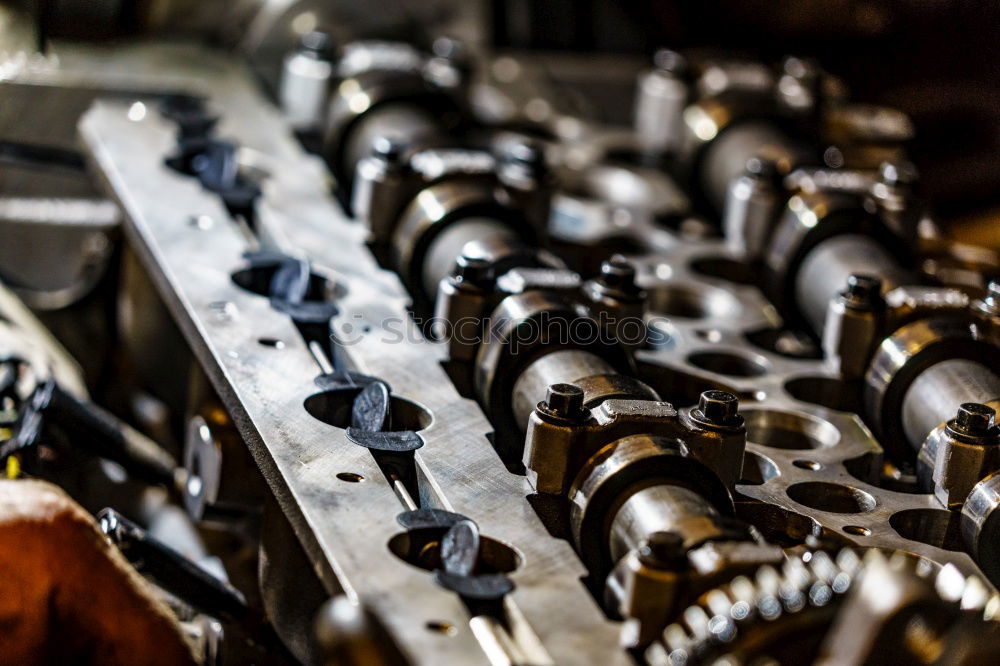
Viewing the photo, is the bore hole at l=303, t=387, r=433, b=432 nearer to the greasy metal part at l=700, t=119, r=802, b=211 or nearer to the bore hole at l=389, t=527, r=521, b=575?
the bore hole at l=389, t=527, r=521, b=575

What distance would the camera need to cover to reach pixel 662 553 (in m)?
0.93

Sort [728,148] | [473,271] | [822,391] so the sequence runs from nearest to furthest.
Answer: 1. [473,271]
2. [822,391]
3. [728,148]

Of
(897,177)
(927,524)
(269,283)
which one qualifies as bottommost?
(269,283)

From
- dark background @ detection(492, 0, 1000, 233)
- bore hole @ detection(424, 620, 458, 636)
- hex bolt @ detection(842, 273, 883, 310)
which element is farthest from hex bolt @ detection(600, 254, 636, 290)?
dark background @ detection(492, 0, 1000, 233)

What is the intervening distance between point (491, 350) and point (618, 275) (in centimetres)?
23

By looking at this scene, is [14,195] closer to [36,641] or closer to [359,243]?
[359,243]

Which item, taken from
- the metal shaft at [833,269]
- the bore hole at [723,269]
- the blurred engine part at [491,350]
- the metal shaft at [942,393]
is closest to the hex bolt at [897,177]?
the blurred engine part at [491,350]

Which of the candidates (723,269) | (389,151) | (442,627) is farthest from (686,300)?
(442,627)

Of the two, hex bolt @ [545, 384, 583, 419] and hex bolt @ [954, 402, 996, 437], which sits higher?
hex bolt @ [954, 402, 996, 437]

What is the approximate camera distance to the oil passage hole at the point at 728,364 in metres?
1.58

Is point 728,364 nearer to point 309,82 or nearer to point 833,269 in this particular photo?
point 833,269

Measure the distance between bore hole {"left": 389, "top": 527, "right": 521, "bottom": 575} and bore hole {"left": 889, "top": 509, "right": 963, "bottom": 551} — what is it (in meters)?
0.38

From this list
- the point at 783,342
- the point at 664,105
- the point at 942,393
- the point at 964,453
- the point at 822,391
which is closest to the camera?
the point at 964,453

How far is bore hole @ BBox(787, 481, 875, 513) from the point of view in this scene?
4.15ft
